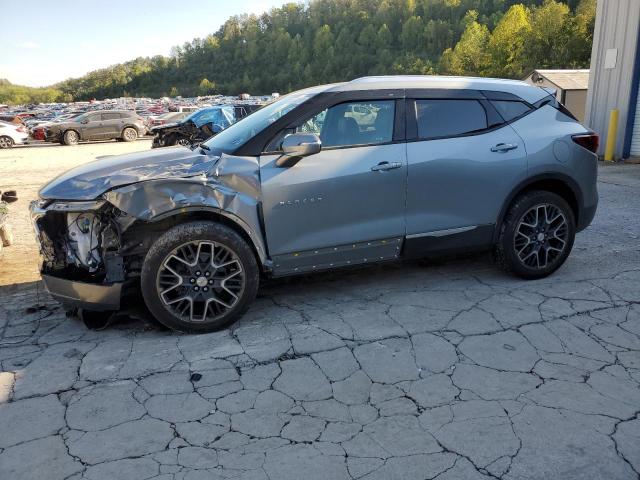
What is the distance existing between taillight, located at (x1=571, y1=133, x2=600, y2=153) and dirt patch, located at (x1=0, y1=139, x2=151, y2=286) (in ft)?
→ 16.1

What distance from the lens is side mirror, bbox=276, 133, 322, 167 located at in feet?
12.0

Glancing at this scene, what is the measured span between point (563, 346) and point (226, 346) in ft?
7.46

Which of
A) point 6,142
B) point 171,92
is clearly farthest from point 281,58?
point 6,142

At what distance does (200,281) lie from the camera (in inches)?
143

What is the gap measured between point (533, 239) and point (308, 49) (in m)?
160

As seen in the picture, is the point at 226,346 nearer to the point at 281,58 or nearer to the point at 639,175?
the point at 639,175

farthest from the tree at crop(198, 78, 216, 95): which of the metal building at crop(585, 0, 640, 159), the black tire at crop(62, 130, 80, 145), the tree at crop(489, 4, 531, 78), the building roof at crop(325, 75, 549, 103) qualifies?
the building roof at crop(325, 75, 549, 103)

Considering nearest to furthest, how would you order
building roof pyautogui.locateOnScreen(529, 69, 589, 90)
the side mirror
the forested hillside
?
the side mirror < building roof pyautogui.locateOnScreen(529, 69, 589, 90) < the forested hillside

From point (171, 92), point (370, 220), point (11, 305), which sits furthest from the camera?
point (171, 92)

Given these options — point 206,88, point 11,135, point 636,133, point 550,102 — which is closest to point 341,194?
point 550,102

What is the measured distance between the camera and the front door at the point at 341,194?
12.3 ft

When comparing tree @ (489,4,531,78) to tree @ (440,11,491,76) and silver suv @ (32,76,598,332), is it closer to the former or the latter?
tree @ (440,11,491,76)

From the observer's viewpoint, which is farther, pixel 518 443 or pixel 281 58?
pixel 281 58

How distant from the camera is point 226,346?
355cm
